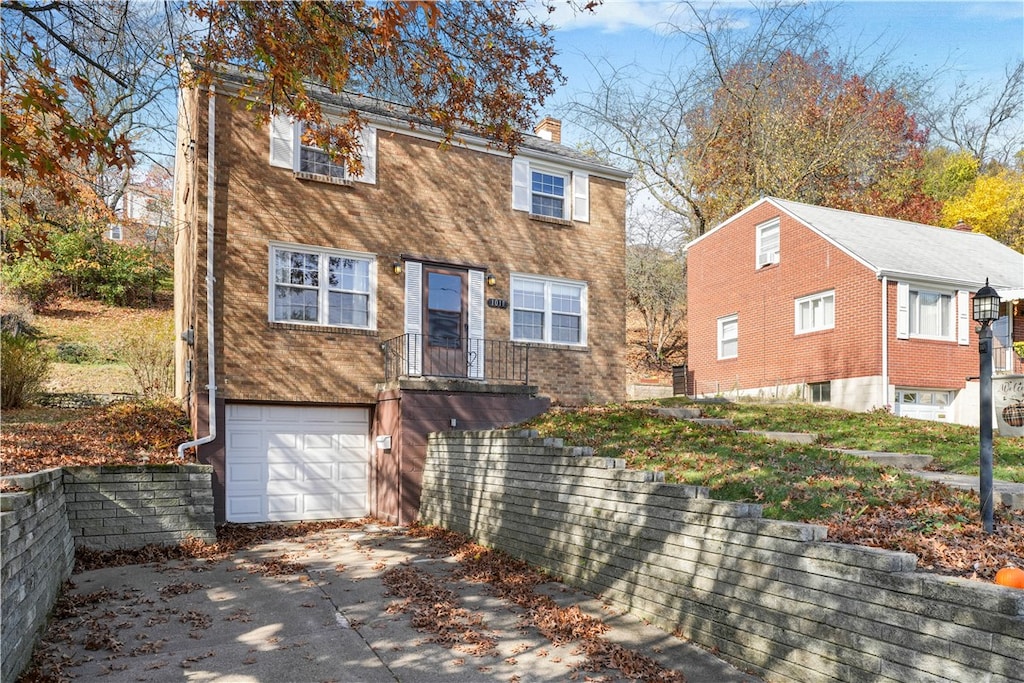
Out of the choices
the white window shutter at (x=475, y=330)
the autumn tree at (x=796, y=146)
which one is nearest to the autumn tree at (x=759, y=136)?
the autumn tree at (x=796, y=146)

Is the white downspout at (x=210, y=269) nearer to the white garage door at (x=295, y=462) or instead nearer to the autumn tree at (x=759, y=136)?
the white garage door at (x=295, y=462)

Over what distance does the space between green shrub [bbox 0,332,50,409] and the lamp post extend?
16.0 m

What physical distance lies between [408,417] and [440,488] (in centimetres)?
137

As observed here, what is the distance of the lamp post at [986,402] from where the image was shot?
534 centimetres

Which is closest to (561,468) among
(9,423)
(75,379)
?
(9,423)

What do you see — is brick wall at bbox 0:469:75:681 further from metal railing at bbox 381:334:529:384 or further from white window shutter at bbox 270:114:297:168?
white window shutter at bbox 270:114:297:168

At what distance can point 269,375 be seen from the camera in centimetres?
1177

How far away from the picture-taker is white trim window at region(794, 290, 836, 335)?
18859 millimetres

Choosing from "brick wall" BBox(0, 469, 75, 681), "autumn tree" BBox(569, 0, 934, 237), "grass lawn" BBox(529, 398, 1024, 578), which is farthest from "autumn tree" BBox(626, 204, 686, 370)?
"brick wall" BBox(0, 469, 75, 681)

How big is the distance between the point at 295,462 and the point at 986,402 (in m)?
10.3

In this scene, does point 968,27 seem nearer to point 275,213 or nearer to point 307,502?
point 275,213

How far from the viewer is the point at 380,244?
12977mm

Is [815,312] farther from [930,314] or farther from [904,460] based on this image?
[904,460]

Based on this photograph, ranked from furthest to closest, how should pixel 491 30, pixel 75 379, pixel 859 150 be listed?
pixel 859 150 → pixel 75 379 → pixel 491 30
